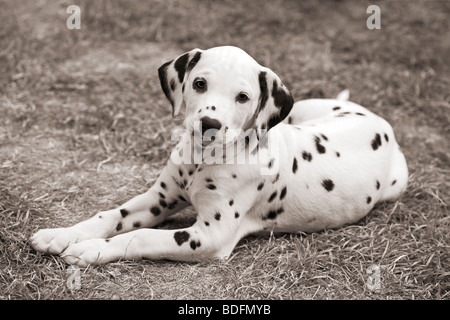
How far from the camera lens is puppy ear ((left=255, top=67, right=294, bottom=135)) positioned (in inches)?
178

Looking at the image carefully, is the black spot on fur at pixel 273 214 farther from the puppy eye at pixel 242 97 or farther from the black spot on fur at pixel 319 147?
the puppy eye at pixel 242 97

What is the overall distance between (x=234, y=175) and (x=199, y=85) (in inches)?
30.8

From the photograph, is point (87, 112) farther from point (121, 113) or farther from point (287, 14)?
point (287, 14)

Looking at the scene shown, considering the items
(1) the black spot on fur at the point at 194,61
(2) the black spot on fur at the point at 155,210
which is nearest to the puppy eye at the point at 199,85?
(1) the black spot on fur at the point at 194,61

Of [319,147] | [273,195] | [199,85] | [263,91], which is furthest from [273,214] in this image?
[199,85]

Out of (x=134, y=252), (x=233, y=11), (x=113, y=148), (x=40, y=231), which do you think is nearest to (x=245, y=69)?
(x=134, y=252)

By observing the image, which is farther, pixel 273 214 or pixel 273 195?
pixel 273 214

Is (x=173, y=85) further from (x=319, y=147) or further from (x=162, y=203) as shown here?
(x=319, y=147)

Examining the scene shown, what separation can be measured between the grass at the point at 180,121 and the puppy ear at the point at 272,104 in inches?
44.0

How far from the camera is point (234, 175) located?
470cm

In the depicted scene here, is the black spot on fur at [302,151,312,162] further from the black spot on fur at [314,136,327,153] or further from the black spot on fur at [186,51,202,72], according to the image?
the black spot on fur at [186,51,202,72]

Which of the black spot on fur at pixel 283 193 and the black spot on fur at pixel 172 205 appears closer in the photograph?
the black spot on fur at pixel 283 193

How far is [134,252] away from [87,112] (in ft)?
9.24

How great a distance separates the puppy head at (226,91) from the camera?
424cm
